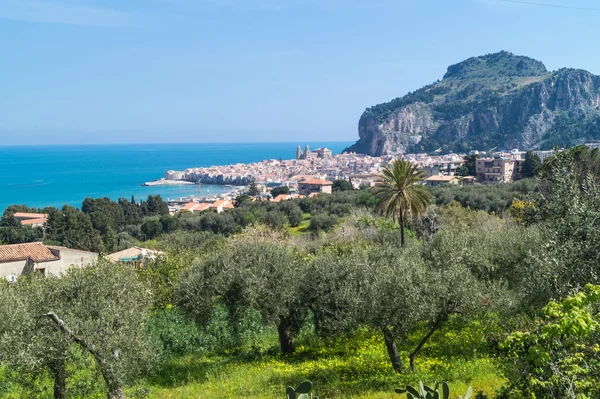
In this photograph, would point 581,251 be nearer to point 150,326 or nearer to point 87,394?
point 87,394

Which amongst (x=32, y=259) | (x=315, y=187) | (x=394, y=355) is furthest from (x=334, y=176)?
(x=394, y=355)

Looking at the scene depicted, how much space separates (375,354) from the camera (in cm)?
1442

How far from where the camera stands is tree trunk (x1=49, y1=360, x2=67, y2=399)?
1032 centimetres

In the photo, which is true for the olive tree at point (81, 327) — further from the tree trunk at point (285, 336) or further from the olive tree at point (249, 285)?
the tree trunk at point (285, 336)

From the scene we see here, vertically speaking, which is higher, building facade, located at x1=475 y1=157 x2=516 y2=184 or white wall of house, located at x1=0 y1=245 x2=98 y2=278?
building facade, located at x1=475 y1=157 x2=516 y2=184

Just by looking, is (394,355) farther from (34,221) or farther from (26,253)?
(34,221)

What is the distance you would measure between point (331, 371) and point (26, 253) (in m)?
25.7

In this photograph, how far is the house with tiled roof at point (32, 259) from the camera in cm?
3025

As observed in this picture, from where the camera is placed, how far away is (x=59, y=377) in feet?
34.5

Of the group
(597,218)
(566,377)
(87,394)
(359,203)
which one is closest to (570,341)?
(566,377)

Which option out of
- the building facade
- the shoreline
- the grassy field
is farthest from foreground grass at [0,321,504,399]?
the shoreline

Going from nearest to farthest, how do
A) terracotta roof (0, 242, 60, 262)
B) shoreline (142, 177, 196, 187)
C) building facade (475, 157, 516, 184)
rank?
terracotta roof (0, 242, 60, 262) < building facade (475, 157, 516, 184) < shoreline (142, 177, 196, 187)

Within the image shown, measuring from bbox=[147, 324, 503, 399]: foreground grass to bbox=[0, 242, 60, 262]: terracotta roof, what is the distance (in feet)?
64.7

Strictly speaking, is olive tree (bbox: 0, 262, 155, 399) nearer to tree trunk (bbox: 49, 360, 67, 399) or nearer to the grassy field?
tree trunk (bbox: 49, 360, 67, 399)
